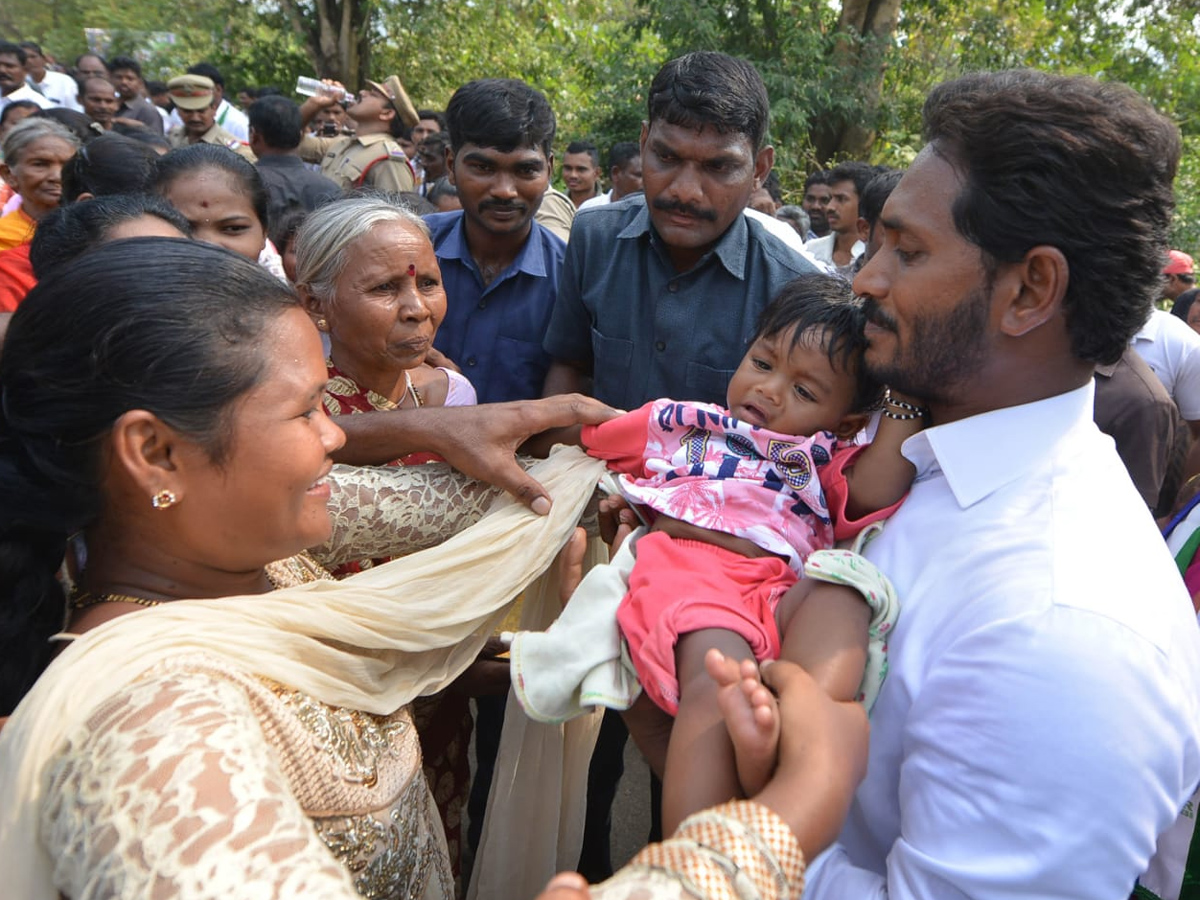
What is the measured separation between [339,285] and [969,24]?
15.4 m

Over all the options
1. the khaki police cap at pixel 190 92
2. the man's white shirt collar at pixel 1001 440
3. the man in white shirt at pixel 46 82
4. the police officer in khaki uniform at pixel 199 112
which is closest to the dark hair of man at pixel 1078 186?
the man's white shirt collar at pixel 1001 440

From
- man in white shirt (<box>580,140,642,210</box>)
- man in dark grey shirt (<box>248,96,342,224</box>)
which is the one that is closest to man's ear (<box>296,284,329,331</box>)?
man in dark grey shirt (<box>248,96,342,224</box>)

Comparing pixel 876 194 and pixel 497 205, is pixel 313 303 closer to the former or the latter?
pixel 497 205

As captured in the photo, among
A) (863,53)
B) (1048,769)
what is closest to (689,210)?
(1048,769)

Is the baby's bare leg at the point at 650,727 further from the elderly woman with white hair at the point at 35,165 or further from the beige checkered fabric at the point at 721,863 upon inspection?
the elderly woman with white hair at the point at 35,165

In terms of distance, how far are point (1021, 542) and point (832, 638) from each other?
359 millimetres

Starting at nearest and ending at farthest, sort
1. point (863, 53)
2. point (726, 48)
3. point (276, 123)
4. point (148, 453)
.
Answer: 1. point (148, 453)
2. point (276, 123)
3. point (726, 48)
4. point (863, 53)

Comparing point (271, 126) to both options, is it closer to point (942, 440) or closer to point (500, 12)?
point (942, 440)

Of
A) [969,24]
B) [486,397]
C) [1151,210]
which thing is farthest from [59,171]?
[969,24]

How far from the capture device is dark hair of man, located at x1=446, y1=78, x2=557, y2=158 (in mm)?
3799

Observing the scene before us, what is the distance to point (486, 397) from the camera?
12.2ft

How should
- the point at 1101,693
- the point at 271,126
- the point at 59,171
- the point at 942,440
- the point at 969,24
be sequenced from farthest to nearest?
the point at 969,24
the point at 271,126
the point at 59,171
the point at 942,440
the point at 1101,693

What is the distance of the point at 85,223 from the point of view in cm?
279

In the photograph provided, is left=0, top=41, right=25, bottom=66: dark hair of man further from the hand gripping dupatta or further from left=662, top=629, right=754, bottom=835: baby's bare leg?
left=662, top=629, right=754, bottom=835: baby's bare leg
